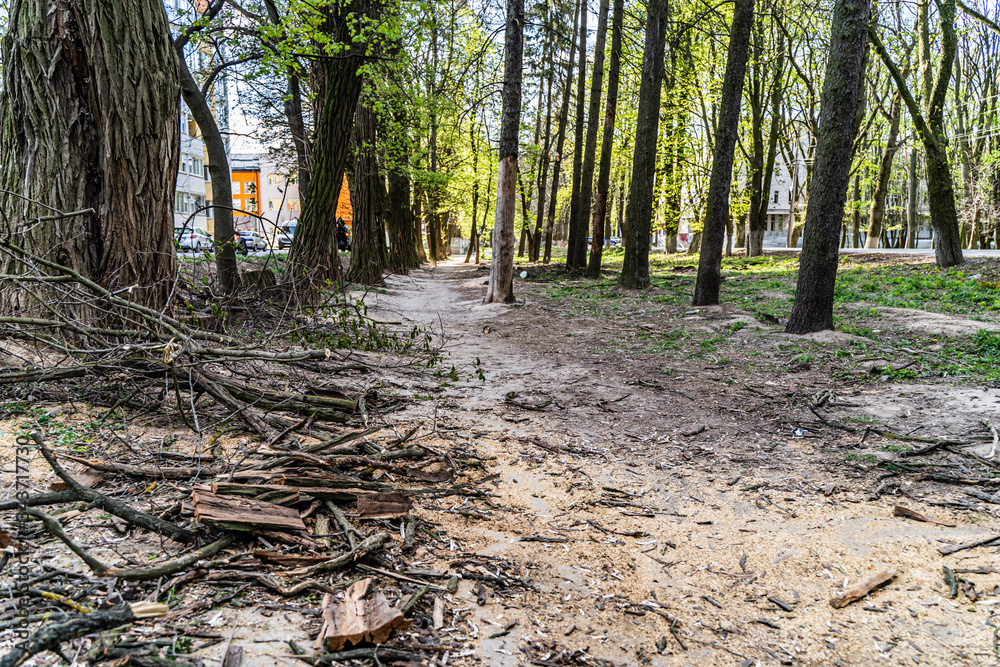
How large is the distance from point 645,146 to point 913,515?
39.3ft

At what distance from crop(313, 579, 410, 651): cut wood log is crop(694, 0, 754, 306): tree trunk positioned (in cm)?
1046

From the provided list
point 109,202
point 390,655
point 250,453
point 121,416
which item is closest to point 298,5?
point 109,202

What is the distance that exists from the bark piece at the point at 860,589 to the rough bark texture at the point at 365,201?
15.0 m

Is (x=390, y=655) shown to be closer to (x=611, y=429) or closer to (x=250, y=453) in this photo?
(x=250, y=453)

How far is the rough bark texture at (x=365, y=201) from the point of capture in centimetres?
1762

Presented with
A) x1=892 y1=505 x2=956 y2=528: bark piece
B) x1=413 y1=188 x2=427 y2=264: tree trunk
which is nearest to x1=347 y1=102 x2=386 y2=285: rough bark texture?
x1=413 y1=188 x2=427 y2=264: tree trunk

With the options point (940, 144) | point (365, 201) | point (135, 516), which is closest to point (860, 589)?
point (135, 516)

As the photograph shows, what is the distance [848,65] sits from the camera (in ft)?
27.2

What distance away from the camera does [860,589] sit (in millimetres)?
3238

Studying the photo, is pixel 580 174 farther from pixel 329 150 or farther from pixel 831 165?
pixel 831 165

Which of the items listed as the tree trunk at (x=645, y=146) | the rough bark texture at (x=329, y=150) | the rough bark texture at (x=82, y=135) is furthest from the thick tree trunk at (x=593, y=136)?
the rough bark texture at (x=82, y=135)

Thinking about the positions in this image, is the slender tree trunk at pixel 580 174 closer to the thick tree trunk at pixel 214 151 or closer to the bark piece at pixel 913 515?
the thick tree trunk at pixel 214 151

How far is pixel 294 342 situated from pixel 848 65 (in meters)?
7.99

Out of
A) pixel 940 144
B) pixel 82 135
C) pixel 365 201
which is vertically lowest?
pixel 82 135
